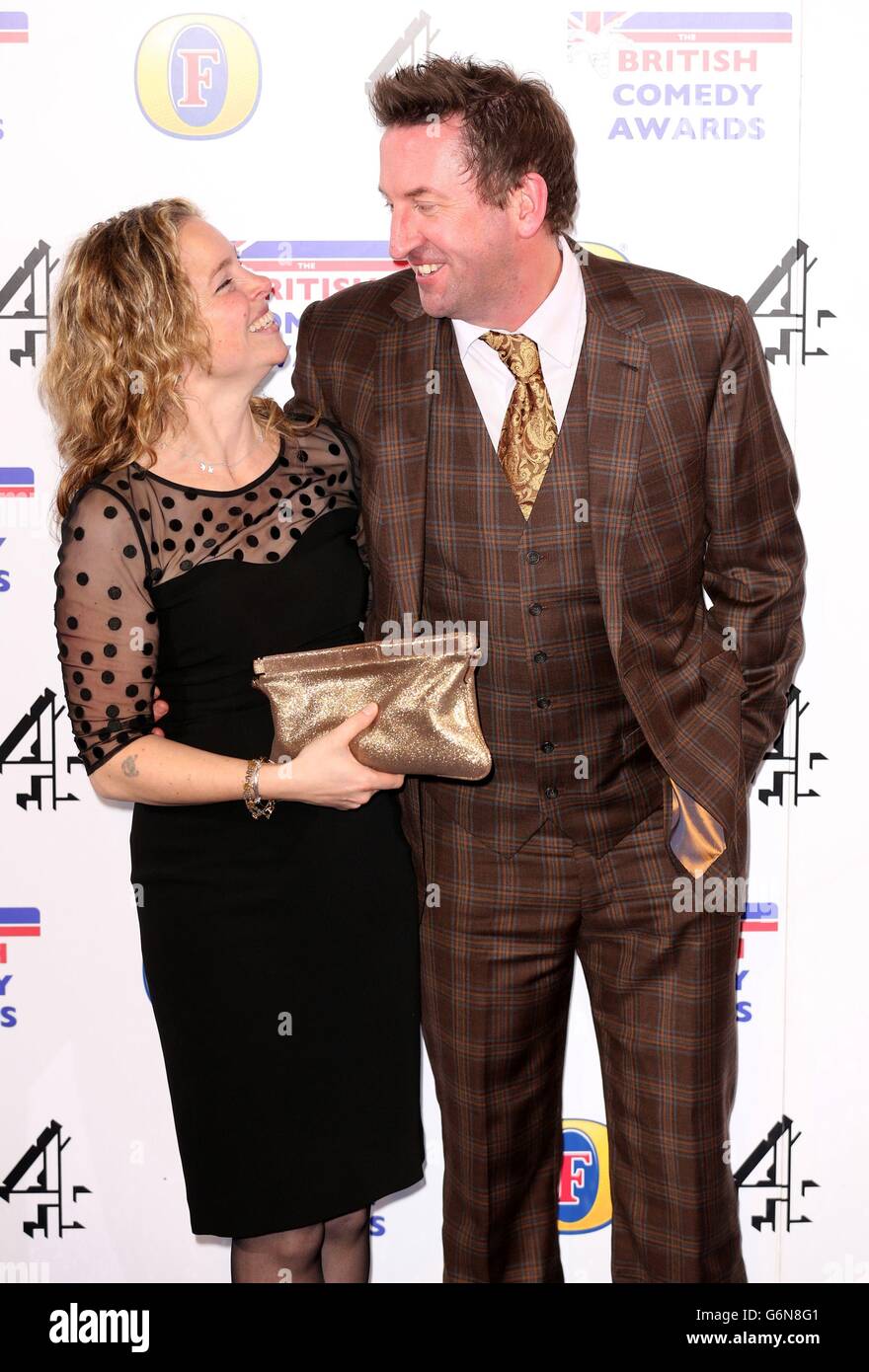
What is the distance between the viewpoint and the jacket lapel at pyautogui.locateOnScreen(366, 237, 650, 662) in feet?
6.37

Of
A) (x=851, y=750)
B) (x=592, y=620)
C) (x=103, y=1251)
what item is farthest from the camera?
(x=103, y=1251)

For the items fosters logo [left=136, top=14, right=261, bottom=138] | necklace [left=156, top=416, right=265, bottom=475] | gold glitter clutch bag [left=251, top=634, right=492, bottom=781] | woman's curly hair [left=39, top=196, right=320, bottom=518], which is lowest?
gold glitter clutch bag [left=251, top=634, right=492, bottom=781]

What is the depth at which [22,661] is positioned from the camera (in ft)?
8.45

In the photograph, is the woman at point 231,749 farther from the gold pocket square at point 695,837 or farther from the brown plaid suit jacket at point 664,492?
the gold pocket square at point 695,837

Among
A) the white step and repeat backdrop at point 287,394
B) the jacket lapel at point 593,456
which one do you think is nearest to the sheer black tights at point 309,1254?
the white step and repeat backdrop at point 287,394

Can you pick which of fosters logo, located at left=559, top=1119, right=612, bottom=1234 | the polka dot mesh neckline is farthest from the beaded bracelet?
fosters logo, located at left=559, top=1119, right=612, bottom=1234

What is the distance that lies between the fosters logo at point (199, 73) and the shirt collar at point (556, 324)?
70 centimetres

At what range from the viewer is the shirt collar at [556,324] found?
203 centimetres

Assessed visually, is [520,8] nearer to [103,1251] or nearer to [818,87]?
[818,87]

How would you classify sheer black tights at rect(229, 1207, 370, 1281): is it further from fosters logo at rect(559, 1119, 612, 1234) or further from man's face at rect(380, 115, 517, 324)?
man's face at rect(380, 115, 517, 324)

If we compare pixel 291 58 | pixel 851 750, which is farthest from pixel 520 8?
pixel 851 750

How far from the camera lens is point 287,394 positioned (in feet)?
8.29

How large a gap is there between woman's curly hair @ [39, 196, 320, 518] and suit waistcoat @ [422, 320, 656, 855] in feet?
1.31

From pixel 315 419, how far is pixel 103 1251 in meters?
1.77
